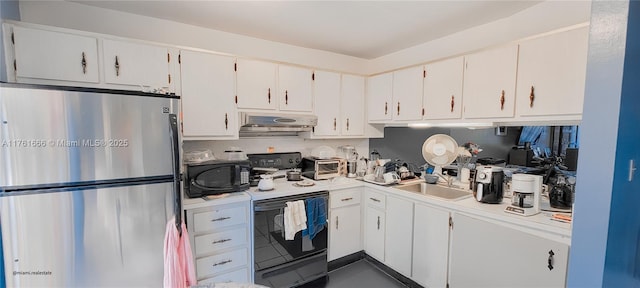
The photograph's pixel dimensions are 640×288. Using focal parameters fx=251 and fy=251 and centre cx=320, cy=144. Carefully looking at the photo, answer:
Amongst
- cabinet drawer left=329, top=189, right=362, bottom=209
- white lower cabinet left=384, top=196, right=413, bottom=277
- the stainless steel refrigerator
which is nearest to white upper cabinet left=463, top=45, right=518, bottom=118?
white lower cabinet left=384, top=196, right=413, bottom=277

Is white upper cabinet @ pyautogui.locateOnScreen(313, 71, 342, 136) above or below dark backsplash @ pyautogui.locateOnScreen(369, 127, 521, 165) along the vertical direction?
above

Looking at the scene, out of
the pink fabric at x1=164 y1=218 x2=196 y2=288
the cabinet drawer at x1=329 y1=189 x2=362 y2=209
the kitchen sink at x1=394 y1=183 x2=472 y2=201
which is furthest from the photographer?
the cabinet drawer at x1=329 y1=189 x2=362 y2=209

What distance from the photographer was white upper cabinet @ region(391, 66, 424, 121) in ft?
8.47

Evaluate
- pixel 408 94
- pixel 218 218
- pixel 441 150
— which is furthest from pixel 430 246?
pixel 218 218

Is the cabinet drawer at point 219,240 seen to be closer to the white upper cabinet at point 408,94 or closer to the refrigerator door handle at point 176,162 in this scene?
the refrigerator door handle at point 176,162

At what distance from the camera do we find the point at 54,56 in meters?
1.72

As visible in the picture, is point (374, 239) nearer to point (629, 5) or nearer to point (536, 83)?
point (536, 83)

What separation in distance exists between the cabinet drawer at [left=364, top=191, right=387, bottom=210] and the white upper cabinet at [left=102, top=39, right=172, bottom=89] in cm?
218

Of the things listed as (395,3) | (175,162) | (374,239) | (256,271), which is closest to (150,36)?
(175,162)

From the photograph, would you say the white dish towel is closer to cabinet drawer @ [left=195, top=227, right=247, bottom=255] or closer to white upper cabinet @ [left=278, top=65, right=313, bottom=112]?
cabinet drawer @ [left=195, top=227, right=247, bottom=255]

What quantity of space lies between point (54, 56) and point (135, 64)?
45cm

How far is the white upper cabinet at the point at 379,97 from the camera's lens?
9.53 ft

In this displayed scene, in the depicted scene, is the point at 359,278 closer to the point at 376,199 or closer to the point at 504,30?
the point at 376,199

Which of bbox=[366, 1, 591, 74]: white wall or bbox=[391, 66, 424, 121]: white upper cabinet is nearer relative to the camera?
bbox=[366, 1, 591, 74]: white wall
